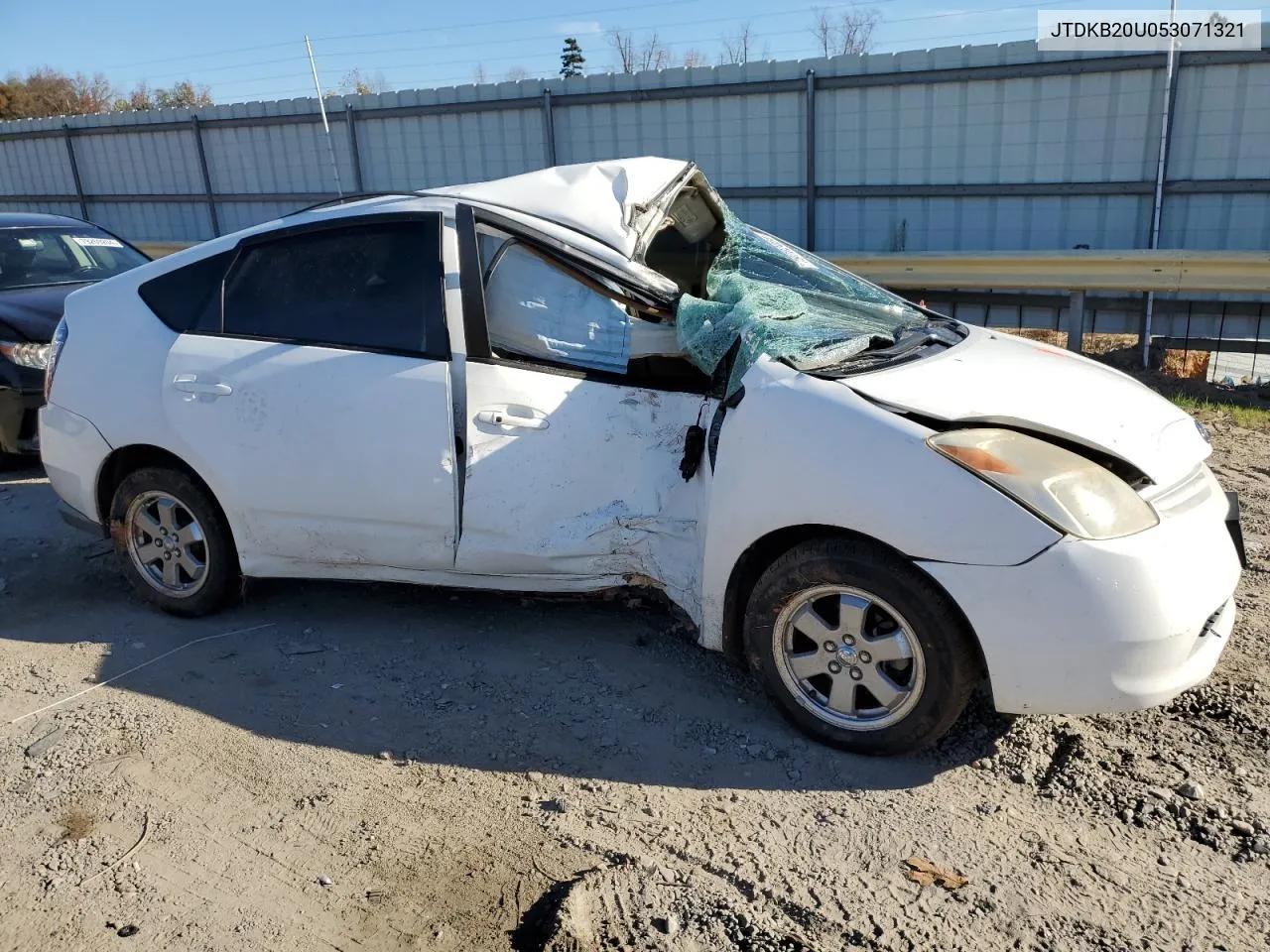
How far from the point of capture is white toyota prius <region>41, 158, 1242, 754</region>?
9.25ft

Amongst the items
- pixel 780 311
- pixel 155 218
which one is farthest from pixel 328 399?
pixel 155 218

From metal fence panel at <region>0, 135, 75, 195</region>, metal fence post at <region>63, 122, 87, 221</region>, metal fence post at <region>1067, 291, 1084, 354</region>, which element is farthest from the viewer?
metal fence panel at <region>0, 135, 75, 195</region>

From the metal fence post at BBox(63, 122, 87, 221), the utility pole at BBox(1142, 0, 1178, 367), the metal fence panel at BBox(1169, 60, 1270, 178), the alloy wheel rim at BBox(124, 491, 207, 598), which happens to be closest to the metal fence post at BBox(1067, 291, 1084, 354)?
the utility pole at BBox(1142, 0, 1178, 367)

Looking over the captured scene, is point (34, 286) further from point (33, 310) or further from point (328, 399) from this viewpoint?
point (328, 399)

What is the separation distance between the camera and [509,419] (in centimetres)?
365

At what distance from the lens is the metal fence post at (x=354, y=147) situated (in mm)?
13836

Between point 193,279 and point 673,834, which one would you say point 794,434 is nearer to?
point 673,834

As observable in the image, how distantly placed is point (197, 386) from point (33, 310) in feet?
11.3

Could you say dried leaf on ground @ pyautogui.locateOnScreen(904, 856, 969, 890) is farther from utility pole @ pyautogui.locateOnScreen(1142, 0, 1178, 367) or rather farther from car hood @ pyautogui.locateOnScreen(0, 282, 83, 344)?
utility pole @ pyautogui.locateOnScreen(1142, 0, 1178, 367)

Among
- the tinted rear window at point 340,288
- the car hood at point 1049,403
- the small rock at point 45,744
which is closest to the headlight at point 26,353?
the tinted rear window at point 340,288

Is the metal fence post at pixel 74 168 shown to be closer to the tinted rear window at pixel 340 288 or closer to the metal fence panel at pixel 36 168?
the metal fence panel at pixel 36 168

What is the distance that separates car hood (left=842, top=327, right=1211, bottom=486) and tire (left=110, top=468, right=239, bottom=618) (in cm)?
282

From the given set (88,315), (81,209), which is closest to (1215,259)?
(88,315)

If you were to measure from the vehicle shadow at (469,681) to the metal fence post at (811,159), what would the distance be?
747cm
